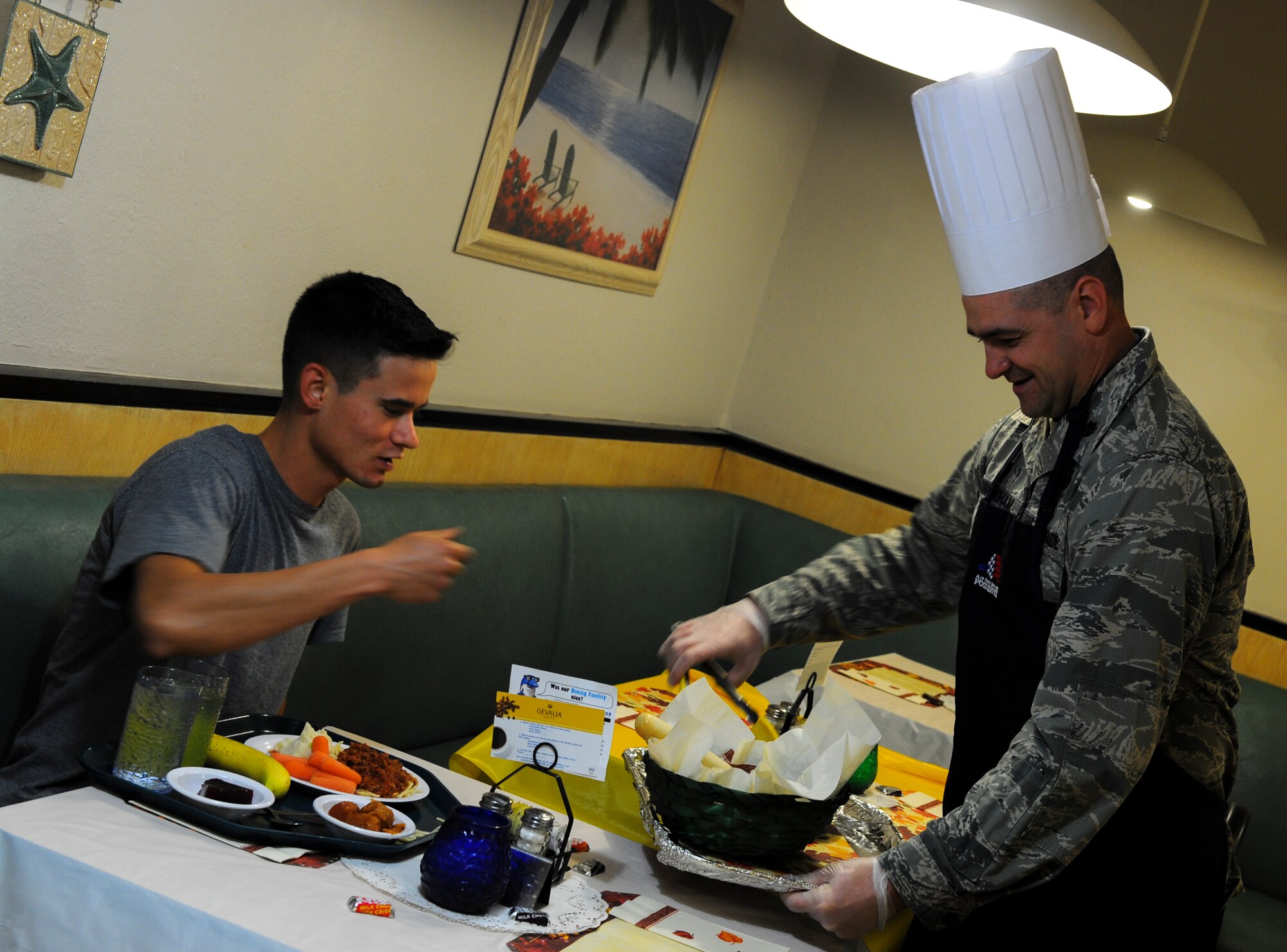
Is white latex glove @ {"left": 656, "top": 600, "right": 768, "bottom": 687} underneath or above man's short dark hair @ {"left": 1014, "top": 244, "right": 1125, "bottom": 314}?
underneath

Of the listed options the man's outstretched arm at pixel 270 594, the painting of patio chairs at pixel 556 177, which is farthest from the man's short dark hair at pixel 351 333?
the painting of patio chairs at pixel 556 177

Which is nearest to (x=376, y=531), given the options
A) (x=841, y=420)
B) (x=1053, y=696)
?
(x=1053, y=696)

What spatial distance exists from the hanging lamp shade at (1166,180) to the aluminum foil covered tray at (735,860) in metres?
1.94

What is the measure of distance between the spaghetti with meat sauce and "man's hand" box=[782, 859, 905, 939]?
0.55 metres

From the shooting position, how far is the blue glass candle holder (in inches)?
55.4

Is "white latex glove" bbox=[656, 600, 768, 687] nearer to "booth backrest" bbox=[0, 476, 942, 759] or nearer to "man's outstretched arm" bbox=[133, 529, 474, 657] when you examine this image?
"man's outstretched arm" bbox=[133, 529, 474, 657]

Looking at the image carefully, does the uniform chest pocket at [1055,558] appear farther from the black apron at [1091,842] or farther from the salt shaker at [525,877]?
the salt shaker at [525,877]

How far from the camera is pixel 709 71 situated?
394 cm

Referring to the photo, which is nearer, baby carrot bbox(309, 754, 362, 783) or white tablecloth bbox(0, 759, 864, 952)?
white tablecloth bbox(0, 759, 864, 952)

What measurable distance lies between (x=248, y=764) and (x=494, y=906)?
0.39 metres

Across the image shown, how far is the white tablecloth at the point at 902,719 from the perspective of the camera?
2867 mm

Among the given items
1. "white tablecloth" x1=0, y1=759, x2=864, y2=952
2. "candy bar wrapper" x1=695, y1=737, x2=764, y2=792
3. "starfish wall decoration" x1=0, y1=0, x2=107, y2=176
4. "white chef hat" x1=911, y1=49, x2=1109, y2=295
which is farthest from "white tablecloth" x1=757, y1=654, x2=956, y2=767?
"starfish wall decoration" x1=0, y1=0, x2=107, y2=176

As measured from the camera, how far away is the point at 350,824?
1.52 m

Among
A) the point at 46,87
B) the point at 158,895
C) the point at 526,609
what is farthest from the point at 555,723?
the point at 526,609
